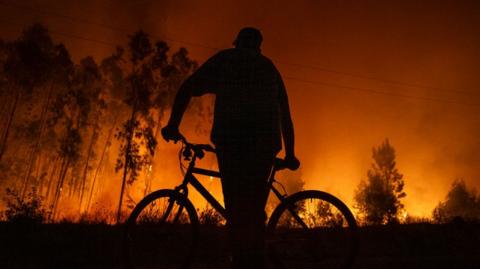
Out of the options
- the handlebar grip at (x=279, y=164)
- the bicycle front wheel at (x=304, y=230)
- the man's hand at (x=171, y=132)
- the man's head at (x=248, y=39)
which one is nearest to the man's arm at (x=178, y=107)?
the man's hand at (x=171, y=132)

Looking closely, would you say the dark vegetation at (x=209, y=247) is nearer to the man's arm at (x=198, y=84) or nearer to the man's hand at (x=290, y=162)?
the man's hand at (x=290, y=162)

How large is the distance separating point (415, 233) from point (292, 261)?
372cm

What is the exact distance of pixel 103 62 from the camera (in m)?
36.2

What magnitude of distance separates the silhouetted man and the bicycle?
1.19 ft

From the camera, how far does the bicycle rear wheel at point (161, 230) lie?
387 cm

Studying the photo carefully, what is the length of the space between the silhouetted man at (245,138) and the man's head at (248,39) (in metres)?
0.08

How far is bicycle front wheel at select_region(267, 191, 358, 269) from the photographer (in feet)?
13.0

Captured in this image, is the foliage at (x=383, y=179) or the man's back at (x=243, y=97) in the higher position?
the foliage at (x=383, y=179)

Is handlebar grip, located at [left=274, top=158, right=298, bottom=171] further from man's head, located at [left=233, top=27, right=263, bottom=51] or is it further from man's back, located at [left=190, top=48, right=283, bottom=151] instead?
man's head, located at [left=233, top=27, right=263, bottom=51]

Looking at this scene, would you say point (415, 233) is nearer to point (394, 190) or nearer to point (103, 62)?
Result: point (103, 62)

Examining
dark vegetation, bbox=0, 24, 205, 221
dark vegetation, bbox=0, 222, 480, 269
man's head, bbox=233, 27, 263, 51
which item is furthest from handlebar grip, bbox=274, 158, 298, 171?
dark vegetation, bbox=0, 24, 205, 221

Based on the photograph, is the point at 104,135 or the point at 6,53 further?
the point at 104,135

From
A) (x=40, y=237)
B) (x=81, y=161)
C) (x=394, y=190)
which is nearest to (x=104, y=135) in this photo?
(x=81, y=161)

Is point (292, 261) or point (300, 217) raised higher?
point (300, 217)
